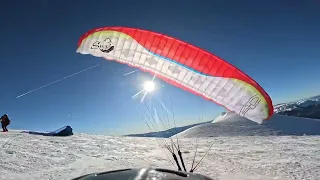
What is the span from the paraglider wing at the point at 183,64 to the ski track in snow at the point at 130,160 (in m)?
4.27

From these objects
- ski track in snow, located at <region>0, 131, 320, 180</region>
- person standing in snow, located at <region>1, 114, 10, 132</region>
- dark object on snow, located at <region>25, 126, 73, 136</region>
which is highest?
person standing in snow, located at <region>1, 114, 10, 132</region>

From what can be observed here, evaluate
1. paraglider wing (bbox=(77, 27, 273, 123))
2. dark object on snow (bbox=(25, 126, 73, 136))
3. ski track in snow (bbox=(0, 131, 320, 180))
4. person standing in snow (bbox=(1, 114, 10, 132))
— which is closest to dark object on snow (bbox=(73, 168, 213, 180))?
paraglider wing (bbox=(77, 27, 273, 123))

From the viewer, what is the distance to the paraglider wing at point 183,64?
31.6 feet

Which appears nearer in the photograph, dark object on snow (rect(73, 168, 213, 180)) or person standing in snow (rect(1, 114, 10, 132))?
dark object on snow (rect(73, 168, 213, 180))

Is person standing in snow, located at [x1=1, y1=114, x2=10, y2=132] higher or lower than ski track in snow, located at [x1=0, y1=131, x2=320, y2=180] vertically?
higher

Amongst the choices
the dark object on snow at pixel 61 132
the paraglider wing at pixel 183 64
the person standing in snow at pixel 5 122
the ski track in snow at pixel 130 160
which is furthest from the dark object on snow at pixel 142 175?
the person standing in snow at pixel 5 122

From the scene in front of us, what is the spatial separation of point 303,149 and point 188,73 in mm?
13166

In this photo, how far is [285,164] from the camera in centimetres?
1512

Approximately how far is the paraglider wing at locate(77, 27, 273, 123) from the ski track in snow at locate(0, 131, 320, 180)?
4.27m

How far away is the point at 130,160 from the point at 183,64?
7.71 meters

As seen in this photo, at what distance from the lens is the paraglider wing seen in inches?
379

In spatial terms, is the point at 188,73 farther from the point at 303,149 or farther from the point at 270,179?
the point at 303,149

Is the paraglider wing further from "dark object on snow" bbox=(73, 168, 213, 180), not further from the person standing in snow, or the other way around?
the person standing in snow

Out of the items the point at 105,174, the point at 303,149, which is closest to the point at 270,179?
the point at 303,149
